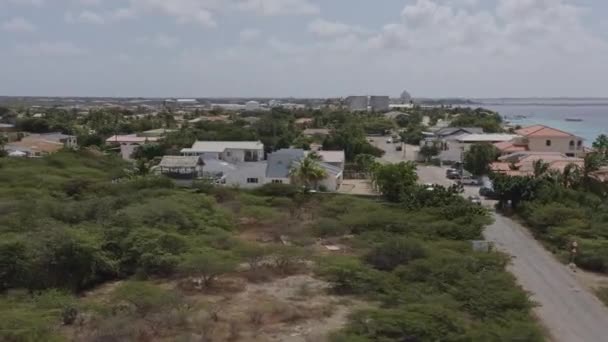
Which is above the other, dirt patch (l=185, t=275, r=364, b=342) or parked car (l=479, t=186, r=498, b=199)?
parked car (l=479, t=186, r=498, b=199)

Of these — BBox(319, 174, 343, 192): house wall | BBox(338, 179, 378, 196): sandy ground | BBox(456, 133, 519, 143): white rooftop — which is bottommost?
BBox(338, 179, 378, 196): sandy ground

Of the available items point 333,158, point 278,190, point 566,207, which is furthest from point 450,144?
point 566,207

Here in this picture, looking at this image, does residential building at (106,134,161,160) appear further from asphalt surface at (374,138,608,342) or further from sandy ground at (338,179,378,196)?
asphalt surface at (374,138,608,342)

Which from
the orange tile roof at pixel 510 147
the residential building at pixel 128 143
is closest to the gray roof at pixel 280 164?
the residential building at pixel 128 143

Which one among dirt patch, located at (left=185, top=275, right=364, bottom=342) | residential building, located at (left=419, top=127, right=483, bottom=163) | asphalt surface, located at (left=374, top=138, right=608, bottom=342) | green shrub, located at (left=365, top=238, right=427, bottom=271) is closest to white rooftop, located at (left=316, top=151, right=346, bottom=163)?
residential building, located at (left=419, top=127, right=483, bottom=163)

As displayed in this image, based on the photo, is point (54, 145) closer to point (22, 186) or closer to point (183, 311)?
point (22, 186)

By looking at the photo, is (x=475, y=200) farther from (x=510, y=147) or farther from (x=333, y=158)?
(x=510, y=147)

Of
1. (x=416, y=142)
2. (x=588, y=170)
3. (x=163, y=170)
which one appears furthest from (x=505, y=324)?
(x=416, y=142)
